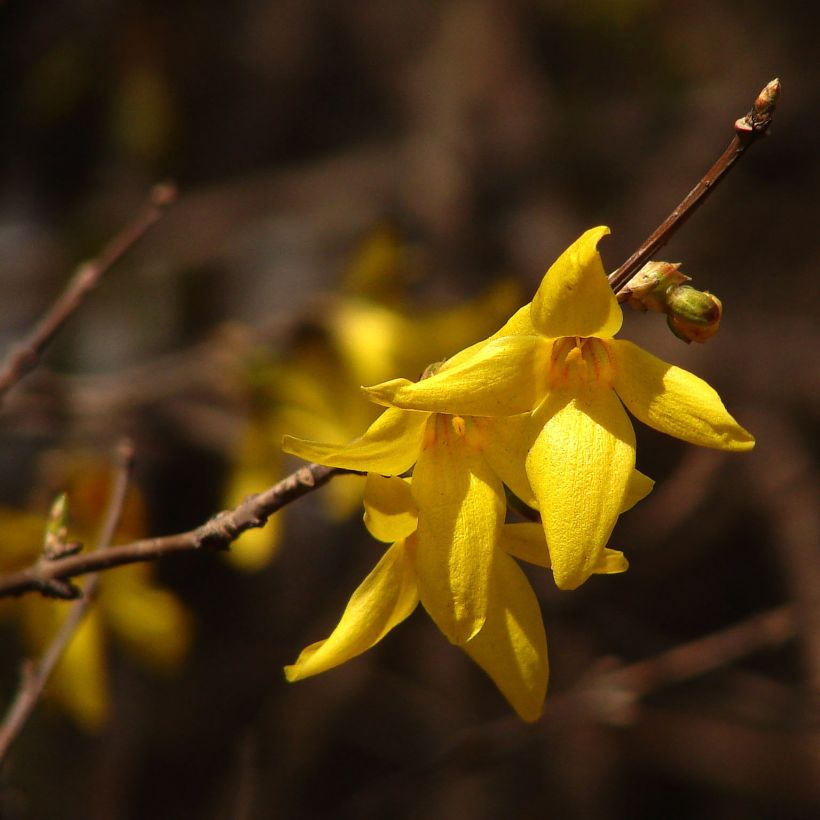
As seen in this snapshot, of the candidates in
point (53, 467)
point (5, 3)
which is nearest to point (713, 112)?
point (5, 3)

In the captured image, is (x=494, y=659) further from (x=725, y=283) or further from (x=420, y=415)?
(x=725, y=283)

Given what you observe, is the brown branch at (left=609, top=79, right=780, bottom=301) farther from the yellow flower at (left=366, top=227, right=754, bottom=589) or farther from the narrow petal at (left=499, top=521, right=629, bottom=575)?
the narrow petal at (left=499, top=521, right=629, bottom=575)

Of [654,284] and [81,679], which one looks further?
[81,679]

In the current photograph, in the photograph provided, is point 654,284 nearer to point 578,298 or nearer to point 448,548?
point 578,298

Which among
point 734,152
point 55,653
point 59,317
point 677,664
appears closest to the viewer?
point 734,152

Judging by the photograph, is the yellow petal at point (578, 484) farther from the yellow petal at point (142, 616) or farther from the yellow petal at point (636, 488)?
the yellow petal at point (142, 616)

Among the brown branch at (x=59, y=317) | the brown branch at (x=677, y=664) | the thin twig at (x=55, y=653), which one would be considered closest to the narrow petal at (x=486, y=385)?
the thin twig at (x=55, y=653)

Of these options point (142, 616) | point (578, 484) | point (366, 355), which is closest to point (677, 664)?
point (366, 355)
